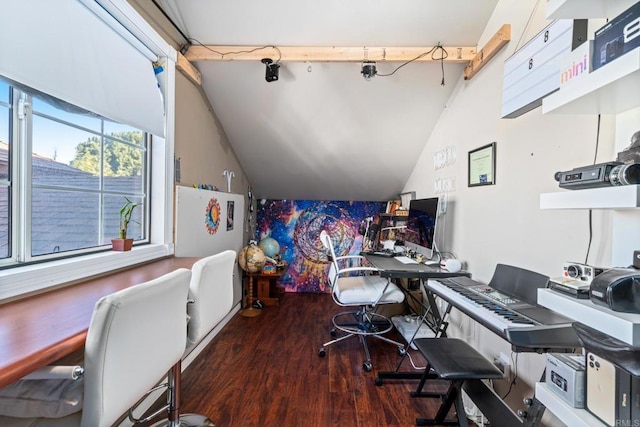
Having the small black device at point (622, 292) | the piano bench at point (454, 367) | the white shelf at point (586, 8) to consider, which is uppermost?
the white shelf at point (586, 8)

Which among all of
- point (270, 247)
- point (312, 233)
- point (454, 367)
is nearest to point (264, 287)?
point (270, 247)

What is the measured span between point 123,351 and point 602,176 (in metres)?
1.45

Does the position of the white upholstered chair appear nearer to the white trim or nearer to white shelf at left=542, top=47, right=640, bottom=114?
white shelf at left=542, top=47, right=640, bottom=114

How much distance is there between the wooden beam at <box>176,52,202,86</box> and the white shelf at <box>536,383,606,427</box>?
113 inches

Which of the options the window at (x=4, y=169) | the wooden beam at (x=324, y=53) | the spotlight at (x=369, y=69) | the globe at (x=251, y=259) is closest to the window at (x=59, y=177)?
the window at (x=4, y=169)

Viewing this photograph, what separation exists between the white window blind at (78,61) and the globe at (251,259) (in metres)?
1.81

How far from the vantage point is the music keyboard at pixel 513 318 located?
3.47ft

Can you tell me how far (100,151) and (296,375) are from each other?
2021mm

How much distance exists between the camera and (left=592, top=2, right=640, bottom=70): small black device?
2.30ft

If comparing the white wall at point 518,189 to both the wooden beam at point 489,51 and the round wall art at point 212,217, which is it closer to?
the wooden beam at point 489,51

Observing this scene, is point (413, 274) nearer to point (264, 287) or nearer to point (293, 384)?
point (293, 384)

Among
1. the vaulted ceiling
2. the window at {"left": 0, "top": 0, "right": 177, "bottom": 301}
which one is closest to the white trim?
the window at {"left": 0, "top": 0, "right": 177, "bottom": 301}

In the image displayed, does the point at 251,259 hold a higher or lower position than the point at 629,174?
lower

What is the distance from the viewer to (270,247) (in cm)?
394
